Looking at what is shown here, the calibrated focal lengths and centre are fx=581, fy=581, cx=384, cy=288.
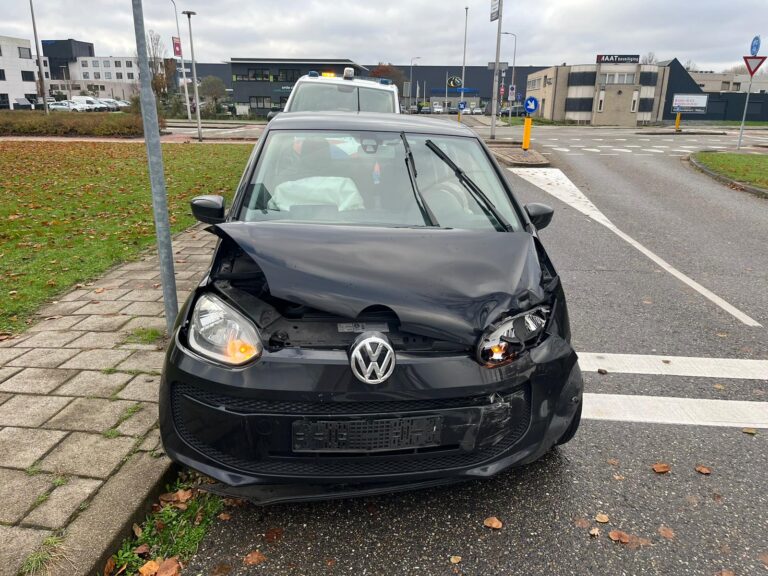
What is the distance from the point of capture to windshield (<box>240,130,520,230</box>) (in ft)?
10.8

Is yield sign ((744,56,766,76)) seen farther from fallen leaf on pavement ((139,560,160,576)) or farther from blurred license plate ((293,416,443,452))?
fallen leaf on pavement ((139,560,160,576))

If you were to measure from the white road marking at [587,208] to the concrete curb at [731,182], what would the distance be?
3.58 meters

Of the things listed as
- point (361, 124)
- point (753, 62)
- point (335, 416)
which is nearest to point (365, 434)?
point (335, 416)

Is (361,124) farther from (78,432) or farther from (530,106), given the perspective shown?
(530,106)

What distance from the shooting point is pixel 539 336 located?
2.52 meters

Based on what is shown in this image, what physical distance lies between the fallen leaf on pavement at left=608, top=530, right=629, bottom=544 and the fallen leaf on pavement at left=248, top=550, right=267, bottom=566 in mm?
1482

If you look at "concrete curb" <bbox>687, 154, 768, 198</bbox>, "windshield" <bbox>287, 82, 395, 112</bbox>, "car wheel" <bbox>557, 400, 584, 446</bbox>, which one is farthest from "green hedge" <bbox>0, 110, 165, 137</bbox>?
"car wheel" <bbox>557, 400, 584, 446</bbox>

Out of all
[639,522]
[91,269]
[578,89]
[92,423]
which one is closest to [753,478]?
[639,522]

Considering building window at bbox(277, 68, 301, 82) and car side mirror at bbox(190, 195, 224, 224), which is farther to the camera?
building window at bbox(277, 68, 301, 82)

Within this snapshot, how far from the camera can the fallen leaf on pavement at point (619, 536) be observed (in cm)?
250

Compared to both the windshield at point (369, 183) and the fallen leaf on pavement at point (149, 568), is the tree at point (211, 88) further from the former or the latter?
the fallen leaf on pavement at point (149, 568)

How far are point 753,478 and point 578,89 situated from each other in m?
69.0

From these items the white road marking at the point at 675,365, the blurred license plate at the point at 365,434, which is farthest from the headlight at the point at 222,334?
the white road marking at the point at 675,365

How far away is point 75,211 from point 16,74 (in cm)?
9537
